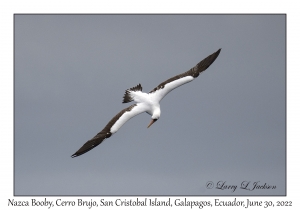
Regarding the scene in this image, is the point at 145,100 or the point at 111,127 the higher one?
the point at 145,100

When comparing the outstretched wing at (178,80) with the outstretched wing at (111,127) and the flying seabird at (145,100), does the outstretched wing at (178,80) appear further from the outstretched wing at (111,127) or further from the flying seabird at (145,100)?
the outstretched wing at (111,127)

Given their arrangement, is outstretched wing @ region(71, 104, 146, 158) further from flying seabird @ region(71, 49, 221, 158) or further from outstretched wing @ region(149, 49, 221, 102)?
outstretched wing @ region(149, 49, 221, 102)

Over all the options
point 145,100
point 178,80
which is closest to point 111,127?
point 145,100

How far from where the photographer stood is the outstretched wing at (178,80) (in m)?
26.8

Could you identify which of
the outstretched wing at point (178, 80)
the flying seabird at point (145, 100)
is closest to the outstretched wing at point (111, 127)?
the flying seabird at point (145, 100)

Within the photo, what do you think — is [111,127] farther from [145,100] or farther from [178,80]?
[178,80]

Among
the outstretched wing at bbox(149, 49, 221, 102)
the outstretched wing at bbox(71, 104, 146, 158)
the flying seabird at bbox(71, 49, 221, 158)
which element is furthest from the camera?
the outstretched wing at bbox(149, 49, 221, 102)

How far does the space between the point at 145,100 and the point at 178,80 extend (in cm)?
226

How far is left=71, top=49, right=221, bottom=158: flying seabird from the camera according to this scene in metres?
24.9

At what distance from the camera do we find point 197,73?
90.8ft

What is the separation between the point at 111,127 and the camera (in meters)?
25.0

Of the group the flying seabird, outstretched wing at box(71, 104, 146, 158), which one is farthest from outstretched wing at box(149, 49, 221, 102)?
outstretched wing at box(71, 104, 146, 158)

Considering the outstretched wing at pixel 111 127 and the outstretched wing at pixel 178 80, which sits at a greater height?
the outstretched wing at pixel 178 80
